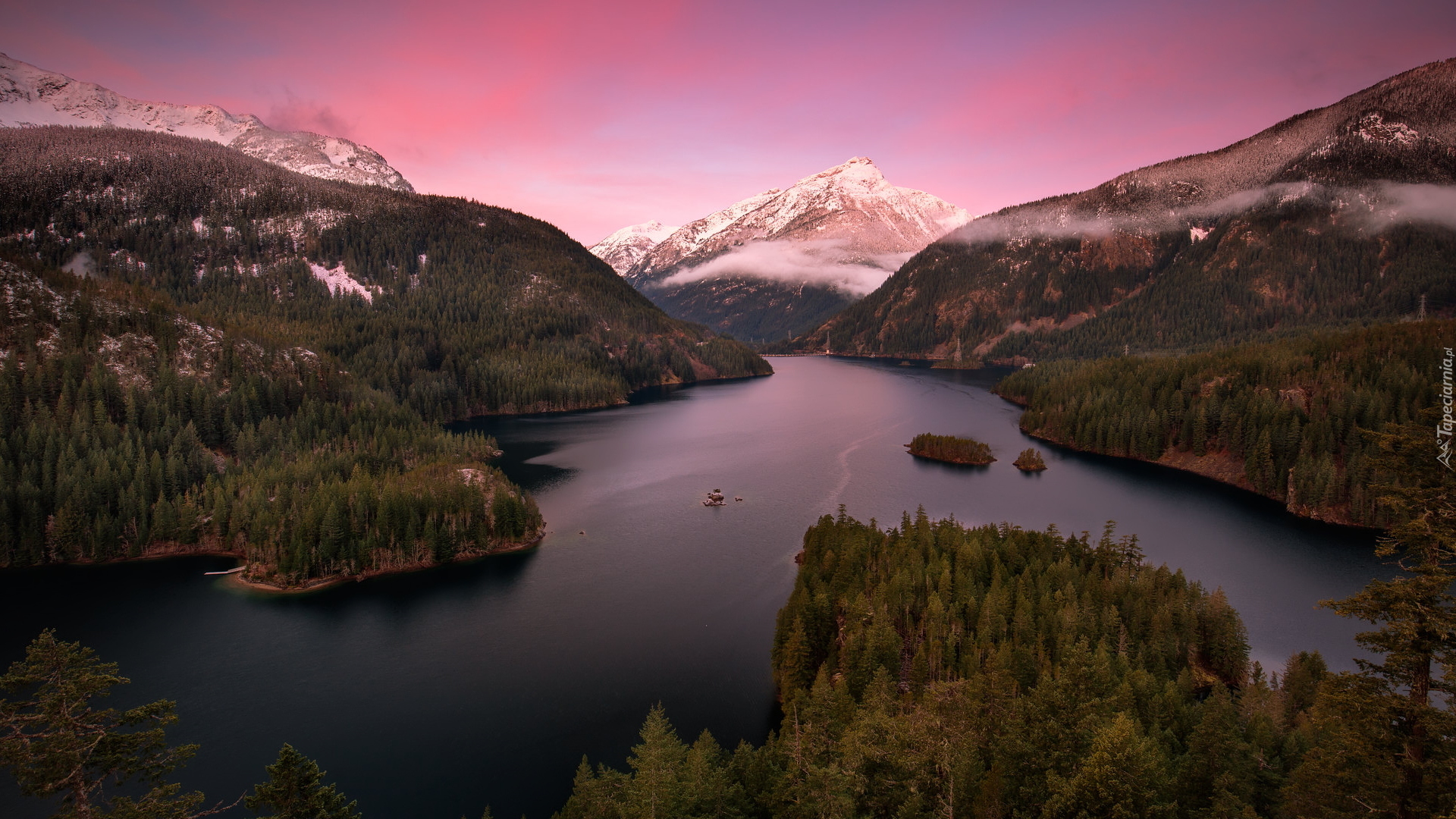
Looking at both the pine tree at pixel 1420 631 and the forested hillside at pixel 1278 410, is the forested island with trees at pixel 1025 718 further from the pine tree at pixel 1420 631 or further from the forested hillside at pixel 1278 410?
the forested hillside at pixel 1278 410

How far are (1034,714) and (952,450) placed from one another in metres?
106

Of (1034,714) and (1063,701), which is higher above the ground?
(1063,701)

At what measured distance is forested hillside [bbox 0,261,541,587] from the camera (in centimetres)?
7938

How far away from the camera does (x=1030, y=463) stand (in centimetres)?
12569

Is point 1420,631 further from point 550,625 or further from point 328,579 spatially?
point 328,579

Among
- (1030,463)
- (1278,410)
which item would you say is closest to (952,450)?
(1030,463)

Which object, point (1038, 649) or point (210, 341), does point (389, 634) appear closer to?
point (1038, 649)

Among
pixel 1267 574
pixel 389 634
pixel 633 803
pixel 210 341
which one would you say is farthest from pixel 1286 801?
pixel 210 341

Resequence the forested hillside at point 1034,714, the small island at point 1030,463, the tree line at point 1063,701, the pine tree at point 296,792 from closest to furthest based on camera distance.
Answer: the tree line at point 1063,701 → the forested hillside at point 1034,714 → the pine tree at point 296,792 → the small island at point 1030,463

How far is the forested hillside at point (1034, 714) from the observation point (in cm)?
2188

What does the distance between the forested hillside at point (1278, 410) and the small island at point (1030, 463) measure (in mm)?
23808

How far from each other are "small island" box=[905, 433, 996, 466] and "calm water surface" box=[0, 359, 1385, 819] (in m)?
12.8

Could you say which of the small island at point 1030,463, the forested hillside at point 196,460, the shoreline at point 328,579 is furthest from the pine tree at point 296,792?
the small island at point 1030,463

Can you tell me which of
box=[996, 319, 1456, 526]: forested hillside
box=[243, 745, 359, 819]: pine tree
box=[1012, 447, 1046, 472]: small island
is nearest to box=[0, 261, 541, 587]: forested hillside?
box=[243, 745, 359, 819]: pine tree
